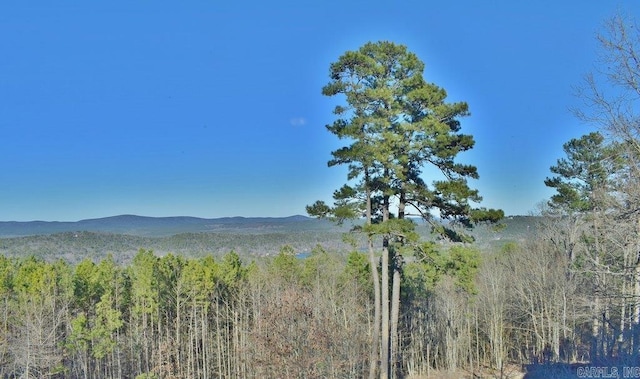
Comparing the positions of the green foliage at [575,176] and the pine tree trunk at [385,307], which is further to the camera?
the green foliage at [575,176]

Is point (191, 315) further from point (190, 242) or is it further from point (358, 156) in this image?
point (190, 242)

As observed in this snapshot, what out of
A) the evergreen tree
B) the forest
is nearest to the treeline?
the forest

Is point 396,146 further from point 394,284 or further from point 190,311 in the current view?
point 190,311

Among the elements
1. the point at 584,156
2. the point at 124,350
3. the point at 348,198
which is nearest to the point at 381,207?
the point at 348,198

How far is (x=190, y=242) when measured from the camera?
77500mm

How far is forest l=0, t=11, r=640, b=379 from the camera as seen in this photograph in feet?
36.7

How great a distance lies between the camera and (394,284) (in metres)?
12.7

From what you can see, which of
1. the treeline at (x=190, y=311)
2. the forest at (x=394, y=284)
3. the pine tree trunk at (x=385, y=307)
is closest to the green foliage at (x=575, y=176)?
the forest at (x=394, y=284)

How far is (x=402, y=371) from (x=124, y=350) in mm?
14867

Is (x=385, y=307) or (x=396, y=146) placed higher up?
(x=396, y=146)

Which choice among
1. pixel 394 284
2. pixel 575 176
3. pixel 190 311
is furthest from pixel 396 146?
pixel 190 311

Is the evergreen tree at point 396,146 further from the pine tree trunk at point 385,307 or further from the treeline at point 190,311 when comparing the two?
the treeline at point 190,311

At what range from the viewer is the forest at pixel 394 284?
11180 mm

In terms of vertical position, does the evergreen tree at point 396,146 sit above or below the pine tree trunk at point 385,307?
above
